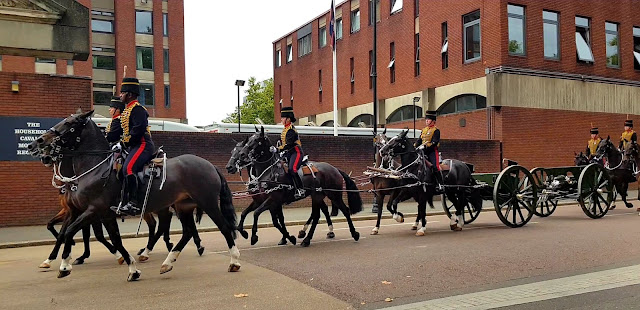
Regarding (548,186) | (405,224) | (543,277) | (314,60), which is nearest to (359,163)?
(405,224)

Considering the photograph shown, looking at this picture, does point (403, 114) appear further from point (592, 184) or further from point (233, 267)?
point (233, 267)

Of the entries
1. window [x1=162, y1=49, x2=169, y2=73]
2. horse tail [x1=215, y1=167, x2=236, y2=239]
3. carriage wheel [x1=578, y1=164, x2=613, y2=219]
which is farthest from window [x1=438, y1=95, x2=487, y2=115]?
window [x1=162, y1=49, x2=169, y2=73]

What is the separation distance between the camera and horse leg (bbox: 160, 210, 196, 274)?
28.2 ft

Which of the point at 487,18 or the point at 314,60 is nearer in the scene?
the point at 487,18

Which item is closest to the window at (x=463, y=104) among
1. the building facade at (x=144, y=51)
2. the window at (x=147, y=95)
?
the building facade at (x=144, y=51)

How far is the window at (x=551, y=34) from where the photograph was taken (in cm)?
2892

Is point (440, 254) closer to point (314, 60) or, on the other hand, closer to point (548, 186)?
point (548, 186)

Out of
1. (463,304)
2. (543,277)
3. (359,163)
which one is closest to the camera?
(463,304)

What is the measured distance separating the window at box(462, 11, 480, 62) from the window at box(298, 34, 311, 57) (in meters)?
19.5

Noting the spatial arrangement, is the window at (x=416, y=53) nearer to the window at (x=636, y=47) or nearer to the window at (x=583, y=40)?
the window at (x=583, y=40)

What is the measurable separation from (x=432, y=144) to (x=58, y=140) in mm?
7991

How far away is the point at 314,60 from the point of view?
4597 centimetres

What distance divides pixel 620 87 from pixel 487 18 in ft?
29.7

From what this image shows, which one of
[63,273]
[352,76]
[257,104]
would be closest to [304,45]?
[352,76]
